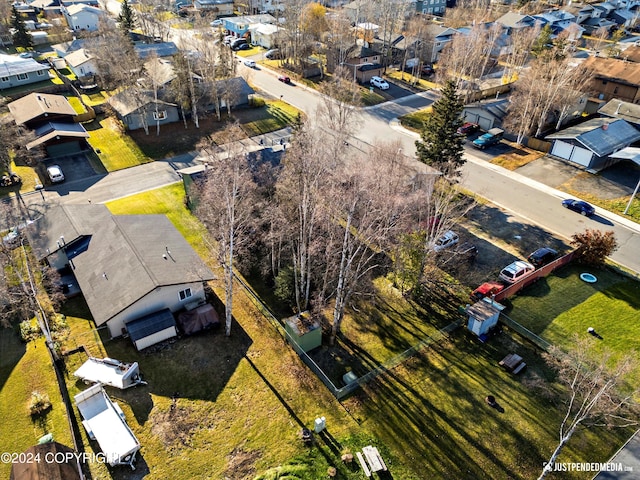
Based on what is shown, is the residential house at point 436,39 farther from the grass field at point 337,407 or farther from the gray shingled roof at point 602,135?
the grass field at point 337,407

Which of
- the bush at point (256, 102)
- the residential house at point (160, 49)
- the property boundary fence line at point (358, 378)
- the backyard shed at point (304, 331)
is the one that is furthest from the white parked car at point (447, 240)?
the residential house at point (160, 49)

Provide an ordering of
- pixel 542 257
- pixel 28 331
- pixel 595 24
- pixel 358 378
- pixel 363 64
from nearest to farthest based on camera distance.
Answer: pixel 358 378
pixel 28 331
pixel 542 257
pixel 363 64
pixel 595 24

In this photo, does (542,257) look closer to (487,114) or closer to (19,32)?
(487,114)

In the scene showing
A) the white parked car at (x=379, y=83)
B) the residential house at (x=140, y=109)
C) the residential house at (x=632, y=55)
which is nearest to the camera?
the residential house at (x=140, y=109)

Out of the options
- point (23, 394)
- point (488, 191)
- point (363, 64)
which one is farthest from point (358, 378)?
point (363, 64)

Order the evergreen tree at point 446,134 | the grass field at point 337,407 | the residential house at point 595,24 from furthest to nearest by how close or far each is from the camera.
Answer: the residential house at point 595,24
the evergreen tree at point 446,134
the grass field at point 337,407

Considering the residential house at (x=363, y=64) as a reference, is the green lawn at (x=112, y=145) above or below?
below

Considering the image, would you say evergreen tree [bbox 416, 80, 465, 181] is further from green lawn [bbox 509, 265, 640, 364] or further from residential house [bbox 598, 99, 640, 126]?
residential house [bbox 598, 99, 640, 126]
